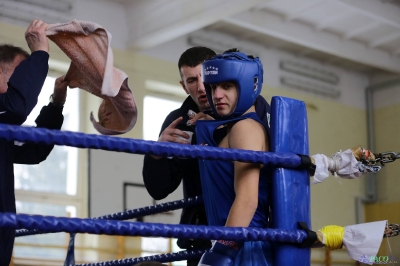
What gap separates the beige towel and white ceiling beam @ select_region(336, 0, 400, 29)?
238 inches

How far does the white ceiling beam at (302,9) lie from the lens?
770 cm

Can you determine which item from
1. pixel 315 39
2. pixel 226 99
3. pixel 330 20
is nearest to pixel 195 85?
pixel 226 99

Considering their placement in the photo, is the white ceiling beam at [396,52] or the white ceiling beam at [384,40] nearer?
the white ceiling beam at [384,40]

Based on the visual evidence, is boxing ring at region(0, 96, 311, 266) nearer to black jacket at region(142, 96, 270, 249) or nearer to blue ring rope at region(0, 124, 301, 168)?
blue ring rope at region(0, 124, 301, 168)

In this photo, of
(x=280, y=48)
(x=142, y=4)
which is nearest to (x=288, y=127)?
(x=142, y=4)

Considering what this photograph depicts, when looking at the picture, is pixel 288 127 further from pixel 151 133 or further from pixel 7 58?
pixel 151 133

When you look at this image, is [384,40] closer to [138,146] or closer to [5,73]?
[5,73]

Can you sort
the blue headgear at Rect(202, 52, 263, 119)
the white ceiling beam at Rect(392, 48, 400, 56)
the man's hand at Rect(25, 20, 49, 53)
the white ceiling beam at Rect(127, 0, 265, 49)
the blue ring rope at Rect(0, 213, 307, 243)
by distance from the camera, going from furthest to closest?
the white ceiling beam at Rect(392, 48, 400, 56) → the white ceiling beam at Rect(127, 0, 265, 49) → the man's hand at Rect(25, 20, 49, 53) → the blue headgear at Rect(202, 52, 263, 119) → the blue ring rope at Rect(0, 213, 307, 243)

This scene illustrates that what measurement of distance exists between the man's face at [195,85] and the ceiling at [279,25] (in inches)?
175

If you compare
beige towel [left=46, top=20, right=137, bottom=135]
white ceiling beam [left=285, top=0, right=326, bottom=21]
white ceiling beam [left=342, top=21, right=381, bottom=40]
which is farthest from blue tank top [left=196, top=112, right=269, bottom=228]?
white ceiling beam [left=342, top=21, right=381, bottom=40]

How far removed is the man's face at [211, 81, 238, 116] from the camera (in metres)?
1.65

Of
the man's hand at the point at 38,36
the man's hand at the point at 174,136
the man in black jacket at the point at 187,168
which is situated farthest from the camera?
the man in black jacket at the point at 187,168

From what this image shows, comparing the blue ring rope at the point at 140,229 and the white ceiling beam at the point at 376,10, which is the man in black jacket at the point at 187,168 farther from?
the white ceiling beam at the point at 376,10

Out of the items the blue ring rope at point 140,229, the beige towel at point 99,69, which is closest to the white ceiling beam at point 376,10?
the beige towel at point 99,69
